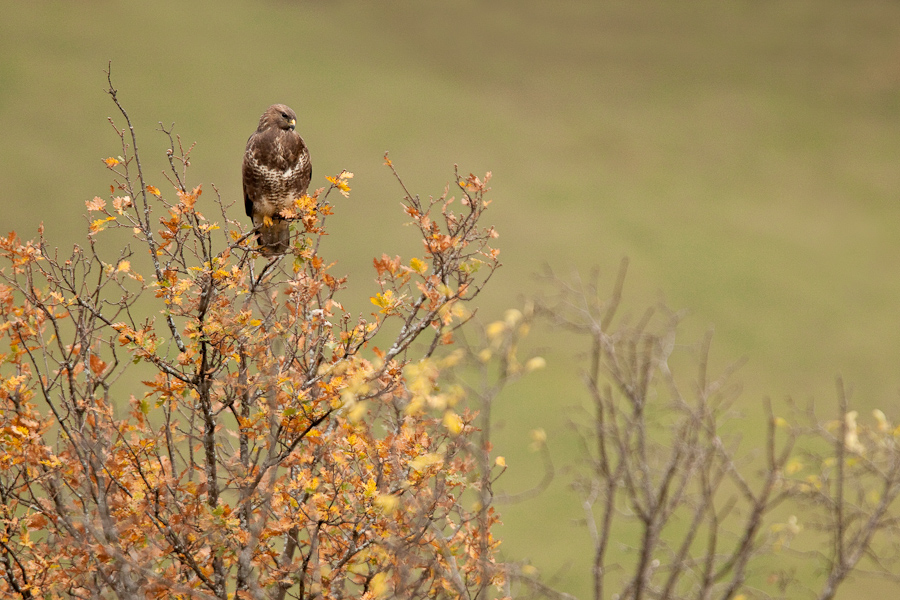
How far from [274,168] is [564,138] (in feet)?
37.6

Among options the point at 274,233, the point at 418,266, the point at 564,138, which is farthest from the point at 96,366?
the point at 564,138

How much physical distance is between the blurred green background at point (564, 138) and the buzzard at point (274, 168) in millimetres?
6256

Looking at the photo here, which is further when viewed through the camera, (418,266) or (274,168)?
(274,168)

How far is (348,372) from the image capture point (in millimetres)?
3029

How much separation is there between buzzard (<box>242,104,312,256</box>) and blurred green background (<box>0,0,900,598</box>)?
6256 millimetres

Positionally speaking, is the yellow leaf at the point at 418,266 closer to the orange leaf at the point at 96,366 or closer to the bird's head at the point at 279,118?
the orange leaf at the point at 96,366

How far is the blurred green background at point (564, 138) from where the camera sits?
11805 millimetres

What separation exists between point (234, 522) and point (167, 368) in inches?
26.8

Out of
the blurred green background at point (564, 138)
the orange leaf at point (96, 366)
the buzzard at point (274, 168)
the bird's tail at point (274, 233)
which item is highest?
the blurred green background at point (564, 138)

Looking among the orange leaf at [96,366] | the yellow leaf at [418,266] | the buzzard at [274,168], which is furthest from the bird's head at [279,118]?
the yellow leaf at [418,266]

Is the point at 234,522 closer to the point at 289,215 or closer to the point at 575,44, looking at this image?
the point at 289,215

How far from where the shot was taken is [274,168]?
4.36 metres

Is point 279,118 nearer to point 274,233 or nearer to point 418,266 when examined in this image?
point 274,233

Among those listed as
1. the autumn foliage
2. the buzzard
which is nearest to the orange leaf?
the autumn foliage
